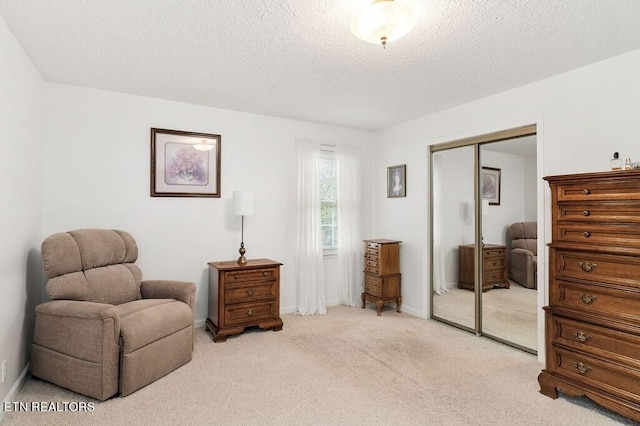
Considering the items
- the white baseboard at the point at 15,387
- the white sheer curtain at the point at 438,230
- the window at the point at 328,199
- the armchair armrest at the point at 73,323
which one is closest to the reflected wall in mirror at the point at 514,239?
the white sheer curtain at the point at 438,230

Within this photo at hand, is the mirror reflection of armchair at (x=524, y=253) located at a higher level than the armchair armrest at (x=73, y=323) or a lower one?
higher

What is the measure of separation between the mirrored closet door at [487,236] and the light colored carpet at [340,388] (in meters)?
0.35

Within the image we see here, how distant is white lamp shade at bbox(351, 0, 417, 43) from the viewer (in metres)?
1.81

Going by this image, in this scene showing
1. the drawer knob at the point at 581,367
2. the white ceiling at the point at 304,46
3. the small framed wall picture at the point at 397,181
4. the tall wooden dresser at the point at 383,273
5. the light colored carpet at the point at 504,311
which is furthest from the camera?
the small framed wall picture at the point at 397,181

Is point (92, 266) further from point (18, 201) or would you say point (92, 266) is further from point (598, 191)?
point (598, 191)

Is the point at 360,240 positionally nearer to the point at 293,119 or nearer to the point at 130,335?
the point at 293,119

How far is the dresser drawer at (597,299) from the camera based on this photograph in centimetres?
215

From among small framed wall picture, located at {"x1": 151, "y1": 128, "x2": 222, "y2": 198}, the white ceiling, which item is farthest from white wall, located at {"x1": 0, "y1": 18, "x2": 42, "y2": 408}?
small framed wall picture, located at {"x1": 151, "y1": 128, "x2": 222, "y2": 198}

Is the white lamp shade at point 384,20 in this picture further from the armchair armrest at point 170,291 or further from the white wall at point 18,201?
the armchair armrest at point 170,291

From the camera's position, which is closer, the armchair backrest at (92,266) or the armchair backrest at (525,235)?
the armchair backrest at (92,266)

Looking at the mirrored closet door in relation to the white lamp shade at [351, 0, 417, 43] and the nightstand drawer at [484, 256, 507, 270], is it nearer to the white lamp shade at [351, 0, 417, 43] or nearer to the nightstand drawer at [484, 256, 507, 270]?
the nightstand drawer at [484, 256, 507, 270]

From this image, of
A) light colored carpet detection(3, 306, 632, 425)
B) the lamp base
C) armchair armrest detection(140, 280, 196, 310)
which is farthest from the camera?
the lamp base

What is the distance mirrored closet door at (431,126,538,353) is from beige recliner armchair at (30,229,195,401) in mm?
2853

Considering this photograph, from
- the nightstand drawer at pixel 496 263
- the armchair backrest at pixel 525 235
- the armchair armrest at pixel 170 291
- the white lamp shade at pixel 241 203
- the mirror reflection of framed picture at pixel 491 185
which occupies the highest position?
the mirror reflection of framed picture at pixel 491 185
